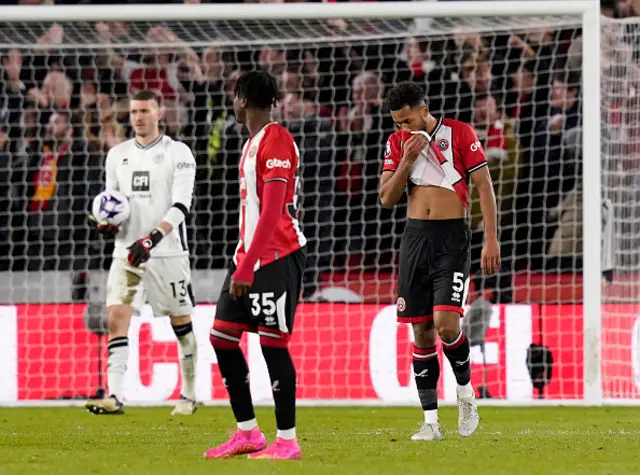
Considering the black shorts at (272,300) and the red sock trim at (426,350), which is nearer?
the black shorts at (272,300)

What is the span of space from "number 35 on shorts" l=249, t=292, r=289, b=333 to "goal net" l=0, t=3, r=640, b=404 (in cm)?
408

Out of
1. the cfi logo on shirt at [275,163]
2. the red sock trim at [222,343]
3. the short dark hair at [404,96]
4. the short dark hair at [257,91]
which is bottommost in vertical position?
the red sock trim at [222,343]

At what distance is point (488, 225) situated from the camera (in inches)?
243

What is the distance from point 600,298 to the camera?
875cm

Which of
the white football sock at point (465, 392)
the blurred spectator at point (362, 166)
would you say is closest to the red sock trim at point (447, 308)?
the white football sock at point (465, 392)

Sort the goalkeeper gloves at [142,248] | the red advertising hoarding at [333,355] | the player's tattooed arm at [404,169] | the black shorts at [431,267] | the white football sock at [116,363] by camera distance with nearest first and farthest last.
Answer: the player's tattooed arm at [404,169] < the black shorts at [431,267] < the goalkeeper gloves at [142,248] < the white football sock at [116,363] < the red advertising hoarding at [333,355]

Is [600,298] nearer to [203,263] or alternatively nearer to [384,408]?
[384,408]

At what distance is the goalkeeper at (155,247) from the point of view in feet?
26.2

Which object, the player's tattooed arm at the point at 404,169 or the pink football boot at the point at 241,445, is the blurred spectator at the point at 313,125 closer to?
the player's tattooed arm at the point at 404,169

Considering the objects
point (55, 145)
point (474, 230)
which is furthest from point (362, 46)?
point (55, 145)

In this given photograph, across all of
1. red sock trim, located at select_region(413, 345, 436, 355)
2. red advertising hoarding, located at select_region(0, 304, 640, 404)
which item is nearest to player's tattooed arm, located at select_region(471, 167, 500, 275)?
red sock trim, located at select_region(413, 345, 436, 355)

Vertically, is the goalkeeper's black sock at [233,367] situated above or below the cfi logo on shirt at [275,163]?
below

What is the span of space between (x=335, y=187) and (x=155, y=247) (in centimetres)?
291

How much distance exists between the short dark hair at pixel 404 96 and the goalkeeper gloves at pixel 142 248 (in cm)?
212
